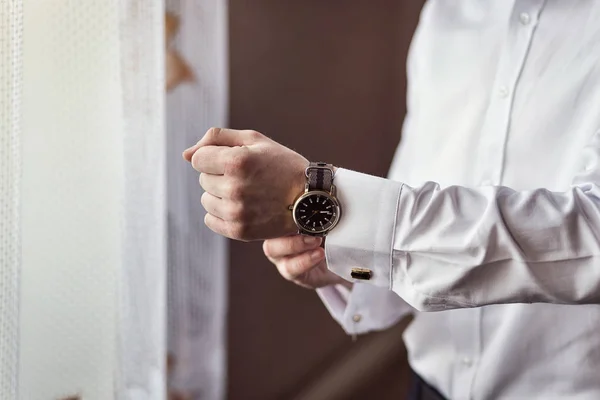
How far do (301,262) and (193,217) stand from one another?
1.17ft

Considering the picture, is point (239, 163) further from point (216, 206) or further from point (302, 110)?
point (302, 110)

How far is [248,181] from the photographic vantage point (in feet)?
1.78

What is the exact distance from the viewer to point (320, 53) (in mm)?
1329

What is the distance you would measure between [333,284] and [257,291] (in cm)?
47

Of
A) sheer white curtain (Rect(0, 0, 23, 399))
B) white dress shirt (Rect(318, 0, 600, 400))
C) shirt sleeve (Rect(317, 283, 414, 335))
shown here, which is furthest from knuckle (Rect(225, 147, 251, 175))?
shirt sleeve (Rect(317, 283, 414, 335))

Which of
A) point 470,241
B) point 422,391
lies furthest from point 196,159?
point 422,391

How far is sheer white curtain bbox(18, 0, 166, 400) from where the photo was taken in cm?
61

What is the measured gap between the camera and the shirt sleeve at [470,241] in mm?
559

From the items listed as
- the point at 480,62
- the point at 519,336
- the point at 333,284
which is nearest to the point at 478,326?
the point at 519,336

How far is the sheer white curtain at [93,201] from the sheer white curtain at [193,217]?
156 millimetres

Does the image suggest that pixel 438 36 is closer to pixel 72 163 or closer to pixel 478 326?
pixel 478 326

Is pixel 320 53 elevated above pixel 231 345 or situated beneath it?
elevated above

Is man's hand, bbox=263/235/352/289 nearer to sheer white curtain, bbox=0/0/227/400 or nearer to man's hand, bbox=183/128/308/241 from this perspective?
man's hand, bbox=183/128/308/241

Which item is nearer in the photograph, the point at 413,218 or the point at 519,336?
the point at 413,218
